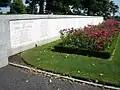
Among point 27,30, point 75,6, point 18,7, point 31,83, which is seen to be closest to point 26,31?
point 27,30

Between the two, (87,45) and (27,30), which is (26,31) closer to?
(27,30)

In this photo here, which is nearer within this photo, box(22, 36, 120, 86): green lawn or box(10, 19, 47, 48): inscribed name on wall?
box(22, 36, 120, 86): green lawn

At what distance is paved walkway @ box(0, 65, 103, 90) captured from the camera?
614cm

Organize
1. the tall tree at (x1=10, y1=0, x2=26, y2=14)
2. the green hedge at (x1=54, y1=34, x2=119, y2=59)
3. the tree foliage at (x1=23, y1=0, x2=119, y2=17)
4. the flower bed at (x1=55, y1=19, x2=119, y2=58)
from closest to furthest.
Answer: the green hedge at (x1=54, y1=34, x2=119, y2=59) < the flower bed at (x1=55, y1=19, x2=119, y2=58) < the tree foliage at (x1=23, y1=0, x2=119, y2=17) < the tall tree at (x1=10, y1=0, x2=26, y2=14)

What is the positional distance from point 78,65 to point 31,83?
2.28m

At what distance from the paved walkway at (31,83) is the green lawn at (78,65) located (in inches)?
23.8

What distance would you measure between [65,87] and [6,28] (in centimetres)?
355

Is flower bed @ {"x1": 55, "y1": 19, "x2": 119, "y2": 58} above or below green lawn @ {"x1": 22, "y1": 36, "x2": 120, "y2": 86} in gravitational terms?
above

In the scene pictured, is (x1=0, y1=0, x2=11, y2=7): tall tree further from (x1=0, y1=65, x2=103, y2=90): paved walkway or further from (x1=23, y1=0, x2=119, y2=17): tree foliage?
(x1=0, y1=65, x2=103, y2=90): paved walkway

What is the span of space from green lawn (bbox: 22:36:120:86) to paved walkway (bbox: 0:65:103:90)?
604 mm

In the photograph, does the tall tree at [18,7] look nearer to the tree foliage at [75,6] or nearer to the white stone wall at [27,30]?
the tree foliage at [75,6]

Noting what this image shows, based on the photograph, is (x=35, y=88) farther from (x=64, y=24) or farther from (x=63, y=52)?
(x=64, y=24)

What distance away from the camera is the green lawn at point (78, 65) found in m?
6.94

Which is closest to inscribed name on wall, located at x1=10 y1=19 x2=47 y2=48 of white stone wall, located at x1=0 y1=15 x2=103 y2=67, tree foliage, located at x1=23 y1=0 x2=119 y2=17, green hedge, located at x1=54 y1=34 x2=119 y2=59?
white stone wall, located at x1=0 y1=15 x2=103 y2=67
